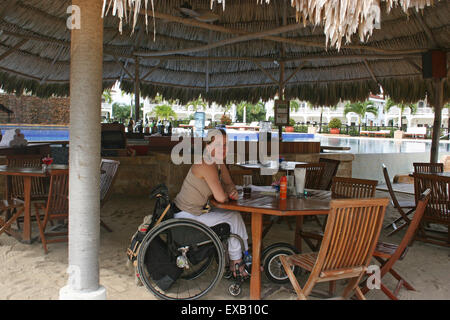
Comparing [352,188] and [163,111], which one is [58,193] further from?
[163,111]

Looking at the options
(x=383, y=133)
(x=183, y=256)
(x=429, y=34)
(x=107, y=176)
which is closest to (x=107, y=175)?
(x=107, y=176)

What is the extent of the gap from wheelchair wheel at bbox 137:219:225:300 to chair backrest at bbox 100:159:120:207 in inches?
61.7

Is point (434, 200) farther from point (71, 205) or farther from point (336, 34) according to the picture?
point (71, 205)

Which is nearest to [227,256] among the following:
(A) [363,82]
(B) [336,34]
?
(B) [336,34]

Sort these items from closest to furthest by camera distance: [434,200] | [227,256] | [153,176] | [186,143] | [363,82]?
[227,256] → [434,200] → [153,176] → [186,143] → [363,82]

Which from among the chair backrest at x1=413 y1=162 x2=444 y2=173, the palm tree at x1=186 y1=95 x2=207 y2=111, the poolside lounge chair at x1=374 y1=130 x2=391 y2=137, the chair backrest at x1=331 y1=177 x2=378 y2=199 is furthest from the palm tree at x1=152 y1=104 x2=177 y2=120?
the chair backrest at x1=331 y1=177 x2=378 y2=199

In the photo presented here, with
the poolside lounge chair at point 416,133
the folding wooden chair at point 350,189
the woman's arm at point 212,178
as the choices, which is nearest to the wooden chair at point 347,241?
the woman's arm at point 212,178

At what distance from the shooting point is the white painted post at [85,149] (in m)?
2.34

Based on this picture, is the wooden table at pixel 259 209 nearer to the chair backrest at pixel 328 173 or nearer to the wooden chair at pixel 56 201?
the wooden chair at pixel 56 201

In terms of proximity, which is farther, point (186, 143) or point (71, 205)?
point (186, 143)

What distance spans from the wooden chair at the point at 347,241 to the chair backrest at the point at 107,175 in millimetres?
2478

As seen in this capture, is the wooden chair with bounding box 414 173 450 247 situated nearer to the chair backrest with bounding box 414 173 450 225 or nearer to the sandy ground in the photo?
the chair backrest with bounding box 414 173 450 225
